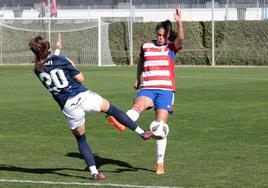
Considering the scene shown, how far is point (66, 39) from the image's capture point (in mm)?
46094

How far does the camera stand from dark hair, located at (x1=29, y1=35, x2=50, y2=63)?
1023 cm

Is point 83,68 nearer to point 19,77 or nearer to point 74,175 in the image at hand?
point 19,77

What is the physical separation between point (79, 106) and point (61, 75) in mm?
450

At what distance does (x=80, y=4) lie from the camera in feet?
189

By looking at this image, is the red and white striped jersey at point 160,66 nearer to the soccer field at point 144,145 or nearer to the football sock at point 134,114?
the football sock at point 134,114

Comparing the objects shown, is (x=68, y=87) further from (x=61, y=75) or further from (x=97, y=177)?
(x=97, y=177)

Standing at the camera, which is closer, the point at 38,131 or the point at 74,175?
the point at 74,175

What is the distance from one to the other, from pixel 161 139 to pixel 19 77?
81.0ft

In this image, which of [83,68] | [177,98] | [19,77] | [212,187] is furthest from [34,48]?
[83,68]

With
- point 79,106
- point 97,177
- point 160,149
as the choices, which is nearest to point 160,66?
point 160,149

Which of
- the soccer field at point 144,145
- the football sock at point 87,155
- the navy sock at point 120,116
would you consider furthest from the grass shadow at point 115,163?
the navy sock at point 120,116

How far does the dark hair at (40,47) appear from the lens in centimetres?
1023

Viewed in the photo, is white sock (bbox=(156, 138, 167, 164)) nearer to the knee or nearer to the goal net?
the knee

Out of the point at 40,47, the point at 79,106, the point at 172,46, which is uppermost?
the point at 40,47
